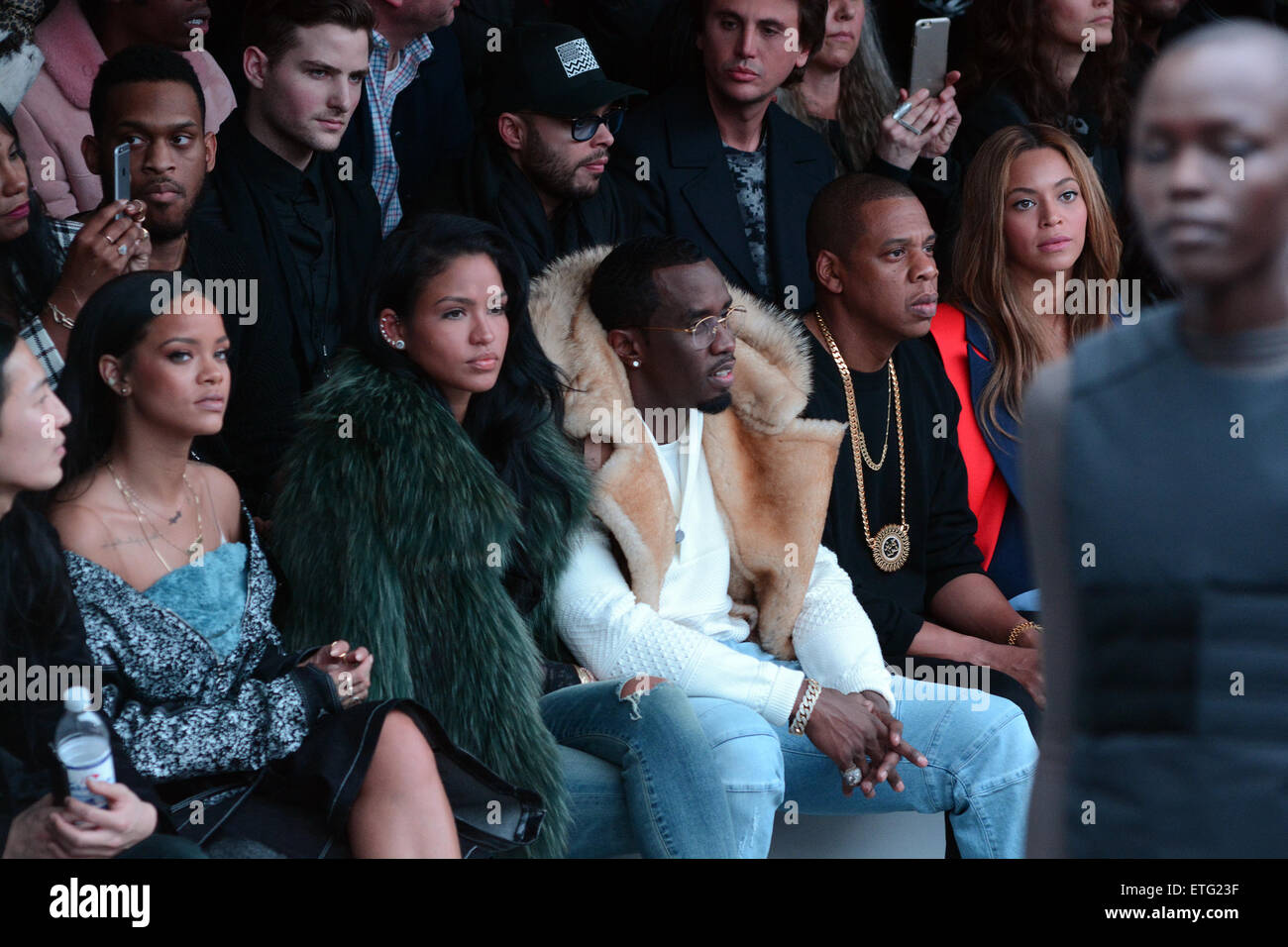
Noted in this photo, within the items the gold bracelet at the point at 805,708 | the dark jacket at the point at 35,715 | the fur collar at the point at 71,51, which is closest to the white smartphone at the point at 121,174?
the fur collar at the point at 71,51

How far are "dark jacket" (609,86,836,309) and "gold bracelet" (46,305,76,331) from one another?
1610 millimetres

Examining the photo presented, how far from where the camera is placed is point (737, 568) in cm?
352

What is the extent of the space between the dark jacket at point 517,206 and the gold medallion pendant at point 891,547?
39.4 inches

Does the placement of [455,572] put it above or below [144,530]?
below

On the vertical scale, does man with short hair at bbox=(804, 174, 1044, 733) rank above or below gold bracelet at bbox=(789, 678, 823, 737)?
above

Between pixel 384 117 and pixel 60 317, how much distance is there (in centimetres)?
140

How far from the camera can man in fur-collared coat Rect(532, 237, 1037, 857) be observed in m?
3.18

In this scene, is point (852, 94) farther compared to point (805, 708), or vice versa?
point (852, 94)

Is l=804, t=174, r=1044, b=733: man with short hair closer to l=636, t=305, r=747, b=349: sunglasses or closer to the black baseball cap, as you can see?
l=636, t=305, r=747, b=349: sunglasses

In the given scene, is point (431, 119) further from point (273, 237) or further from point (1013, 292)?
point (1013, 292)

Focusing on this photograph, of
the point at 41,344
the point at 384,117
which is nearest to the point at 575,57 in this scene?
the point at 384,117

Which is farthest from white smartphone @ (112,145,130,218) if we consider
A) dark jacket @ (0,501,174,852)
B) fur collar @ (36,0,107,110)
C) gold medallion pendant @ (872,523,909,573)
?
gold medallion pendant @ (872,523,909,573)

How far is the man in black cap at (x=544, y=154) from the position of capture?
386 cm

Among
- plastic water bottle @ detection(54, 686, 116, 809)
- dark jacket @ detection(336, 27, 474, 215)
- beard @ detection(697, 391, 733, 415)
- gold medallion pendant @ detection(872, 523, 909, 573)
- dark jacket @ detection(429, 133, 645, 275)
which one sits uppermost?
dark jacket @ detection(336, 27, 474, 215)
